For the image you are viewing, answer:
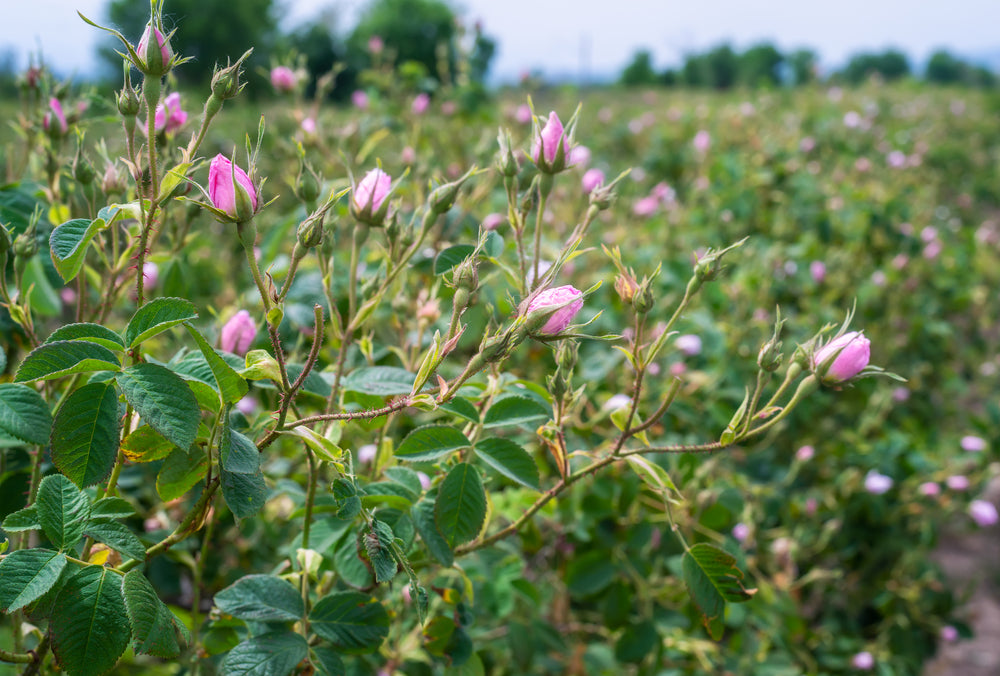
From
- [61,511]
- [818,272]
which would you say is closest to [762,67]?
[818,272]

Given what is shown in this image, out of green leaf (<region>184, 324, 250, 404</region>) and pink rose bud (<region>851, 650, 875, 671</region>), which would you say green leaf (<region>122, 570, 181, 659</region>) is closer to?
green leaf (<region>184, 324, 250, 404</region>)

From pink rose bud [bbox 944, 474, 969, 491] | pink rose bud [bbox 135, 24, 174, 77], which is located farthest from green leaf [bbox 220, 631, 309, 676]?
pink rose bud [bbox 944, 474, 969, 491]

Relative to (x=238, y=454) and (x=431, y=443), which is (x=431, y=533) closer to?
(x=431, y=443)

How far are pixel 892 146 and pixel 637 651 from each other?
4.43 metres

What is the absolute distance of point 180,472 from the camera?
2.07 ft

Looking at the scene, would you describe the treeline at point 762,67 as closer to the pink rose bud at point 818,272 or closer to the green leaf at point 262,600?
the pink rose bud at point 818,272

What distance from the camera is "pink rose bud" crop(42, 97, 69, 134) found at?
90cm

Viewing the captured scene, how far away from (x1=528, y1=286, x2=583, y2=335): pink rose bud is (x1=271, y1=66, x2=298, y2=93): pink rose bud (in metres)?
1.12

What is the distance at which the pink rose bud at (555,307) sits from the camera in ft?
1.84

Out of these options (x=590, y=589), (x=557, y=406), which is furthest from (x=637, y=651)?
(x=557, y=406)

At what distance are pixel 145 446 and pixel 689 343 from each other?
4.11ft

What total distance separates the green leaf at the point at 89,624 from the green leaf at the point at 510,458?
350mm

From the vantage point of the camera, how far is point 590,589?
120 centimetres

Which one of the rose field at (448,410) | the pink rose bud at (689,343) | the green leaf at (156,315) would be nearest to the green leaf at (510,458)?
the rose field at (448,410)
